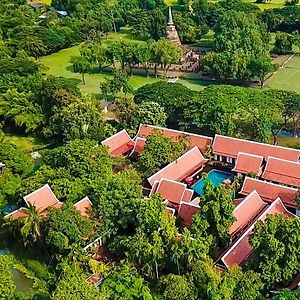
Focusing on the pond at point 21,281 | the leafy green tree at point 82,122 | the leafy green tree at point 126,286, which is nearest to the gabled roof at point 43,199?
the pond at point 21,281

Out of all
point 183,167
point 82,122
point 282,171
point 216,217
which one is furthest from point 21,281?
point 282,171

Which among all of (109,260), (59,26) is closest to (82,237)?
(109,260)

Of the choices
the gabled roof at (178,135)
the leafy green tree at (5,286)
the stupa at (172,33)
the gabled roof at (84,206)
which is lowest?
the stupa at (172,33)

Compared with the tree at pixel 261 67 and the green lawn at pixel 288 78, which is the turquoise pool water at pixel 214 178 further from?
the tree at pixel 261 67

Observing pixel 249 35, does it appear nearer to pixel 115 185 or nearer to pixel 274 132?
pixel 274 132

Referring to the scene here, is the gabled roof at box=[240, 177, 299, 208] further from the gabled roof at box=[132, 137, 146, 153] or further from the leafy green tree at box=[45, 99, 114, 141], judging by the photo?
the leafy green tree at box=[45, 99, 114, 141]

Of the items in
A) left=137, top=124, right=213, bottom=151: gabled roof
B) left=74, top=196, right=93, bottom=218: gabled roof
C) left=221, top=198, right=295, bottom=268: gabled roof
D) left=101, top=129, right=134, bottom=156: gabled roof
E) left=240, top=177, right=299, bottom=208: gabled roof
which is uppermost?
left=221, top=198, right=295, bottom=268: gabled roof

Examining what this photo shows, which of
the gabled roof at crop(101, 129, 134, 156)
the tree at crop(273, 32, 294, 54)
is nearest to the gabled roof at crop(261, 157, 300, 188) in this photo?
the gabled roof at crop(101, 129, 134, 156)
